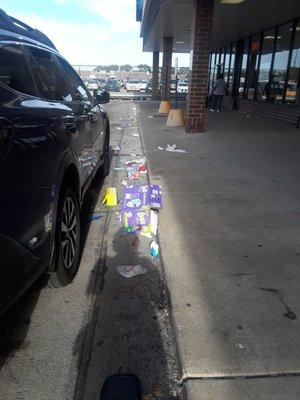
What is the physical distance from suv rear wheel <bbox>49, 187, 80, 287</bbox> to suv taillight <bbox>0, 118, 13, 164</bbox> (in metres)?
0.93

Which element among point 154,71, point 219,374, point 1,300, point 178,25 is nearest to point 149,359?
point 219,374

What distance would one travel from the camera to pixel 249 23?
14.8 metres

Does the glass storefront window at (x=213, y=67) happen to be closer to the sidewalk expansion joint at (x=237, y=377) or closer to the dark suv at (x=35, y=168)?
the dark suv at (x=35, y=168)

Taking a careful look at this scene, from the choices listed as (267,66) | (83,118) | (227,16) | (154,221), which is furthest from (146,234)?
(267,66)

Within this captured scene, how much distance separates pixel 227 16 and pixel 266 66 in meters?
3.35

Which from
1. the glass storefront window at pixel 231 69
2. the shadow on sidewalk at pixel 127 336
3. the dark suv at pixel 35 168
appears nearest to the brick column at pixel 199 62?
the dark suv at pixel 35 168

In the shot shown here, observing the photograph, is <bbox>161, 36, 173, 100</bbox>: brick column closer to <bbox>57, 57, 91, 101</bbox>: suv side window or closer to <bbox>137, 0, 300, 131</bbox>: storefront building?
<bbox>137, 0, 300, 131</bbox>: storefront building

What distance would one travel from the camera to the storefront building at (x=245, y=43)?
35.3 feet

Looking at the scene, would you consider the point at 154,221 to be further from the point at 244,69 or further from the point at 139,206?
the point at 244,69

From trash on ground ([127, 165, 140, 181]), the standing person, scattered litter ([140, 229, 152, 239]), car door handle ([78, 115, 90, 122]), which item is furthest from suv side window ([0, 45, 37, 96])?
the standing person

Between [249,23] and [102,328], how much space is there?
48.8 feet

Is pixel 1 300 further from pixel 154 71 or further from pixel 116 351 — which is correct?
pixel 154 71

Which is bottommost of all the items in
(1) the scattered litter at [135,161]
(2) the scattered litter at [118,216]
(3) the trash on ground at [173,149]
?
(1) the scattered litter at [135,161]

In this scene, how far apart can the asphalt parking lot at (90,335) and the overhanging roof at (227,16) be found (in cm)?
1044
